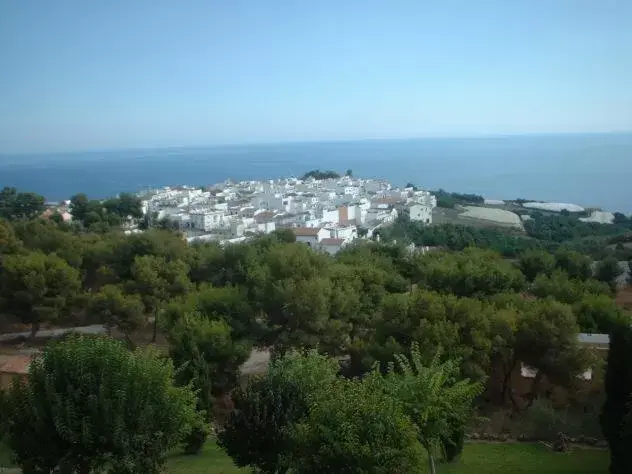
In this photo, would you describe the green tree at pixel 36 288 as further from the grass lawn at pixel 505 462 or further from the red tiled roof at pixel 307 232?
the red tiled roof at pixel 307 232

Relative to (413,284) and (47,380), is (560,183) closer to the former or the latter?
(413,284)

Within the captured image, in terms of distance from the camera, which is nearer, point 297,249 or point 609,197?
point 297,249

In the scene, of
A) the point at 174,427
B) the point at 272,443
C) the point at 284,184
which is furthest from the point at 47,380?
the point at 284,184

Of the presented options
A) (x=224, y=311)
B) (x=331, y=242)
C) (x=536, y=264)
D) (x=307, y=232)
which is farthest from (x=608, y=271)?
(x=307, y=232)

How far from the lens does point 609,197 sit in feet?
224

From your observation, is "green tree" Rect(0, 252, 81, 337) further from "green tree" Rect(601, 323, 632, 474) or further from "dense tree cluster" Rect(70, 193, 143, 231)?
"dense tree cluster" Rect(70, 193, 143, 231)

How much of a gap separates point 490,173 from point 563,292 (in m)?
98.4

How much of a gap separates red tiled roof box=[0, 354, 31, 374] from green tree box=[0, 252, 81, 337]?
1.55m

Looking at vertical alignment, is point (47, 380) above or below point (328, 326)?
above

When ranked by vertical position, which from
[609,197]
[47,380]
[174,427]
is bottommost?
[609,197]

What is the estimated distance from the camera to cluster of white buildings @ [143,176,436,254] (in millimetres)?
42156

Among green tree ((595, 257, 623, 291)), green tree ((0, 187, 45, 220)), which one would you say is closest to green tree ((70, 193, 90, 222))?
green tree ((0, 187, 45, 220))

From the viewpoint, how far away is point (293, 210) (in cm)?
5488

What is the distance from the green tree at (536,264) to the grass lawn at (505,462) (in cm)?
1286
